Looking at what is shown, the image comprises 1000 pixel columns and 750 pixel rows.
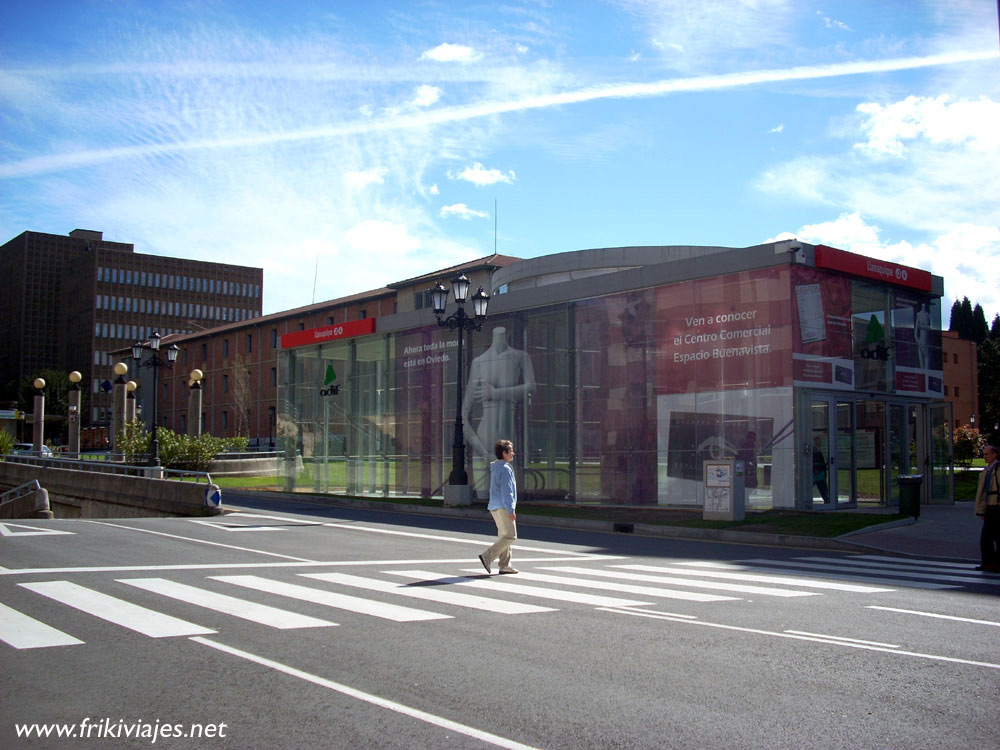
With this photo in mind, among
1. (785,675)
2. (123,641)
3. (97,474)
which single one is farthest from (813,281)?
(97,474)

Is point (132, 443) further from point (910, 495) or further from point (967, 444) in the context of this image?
point (967, 444)

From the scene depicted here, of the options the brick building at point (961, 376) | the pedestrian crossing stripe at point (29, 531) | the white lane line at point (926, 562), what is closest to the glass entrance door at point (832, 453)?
the white lane line at point (926, 562)

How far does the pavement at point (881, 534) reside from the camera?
52.9 feet

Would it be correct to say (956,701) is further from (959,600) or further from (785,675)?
(959,600)

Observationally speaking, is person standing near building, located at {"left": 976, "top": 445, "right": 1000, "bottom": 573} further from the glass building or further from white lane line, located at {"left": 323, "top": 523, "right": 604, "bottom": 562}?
the glass building

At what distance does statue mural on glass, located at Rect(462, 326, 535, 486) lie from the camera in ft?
94.6

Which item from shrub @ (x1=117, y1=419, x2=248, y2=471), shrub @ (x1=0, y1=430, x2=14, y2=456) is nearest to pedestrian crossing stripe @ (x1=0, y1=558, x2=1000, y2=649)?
shrub @ (x1=117, y1=419, x2=248, y2=471)

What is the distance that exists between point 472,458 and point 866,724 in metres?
25.1

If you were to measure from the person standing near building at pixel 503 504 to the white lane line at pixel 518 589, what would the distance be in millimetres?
322

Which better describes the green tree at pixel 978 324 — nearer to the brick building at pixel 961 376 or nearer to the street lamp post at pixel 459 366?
the brick building at pixel 961 376

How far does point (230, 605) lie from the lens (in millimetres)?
9375

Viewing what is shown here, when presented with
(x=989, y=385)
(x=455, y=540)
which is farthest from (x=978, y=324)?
(x=455, y=540)

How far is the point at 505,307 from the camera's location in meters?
29.4

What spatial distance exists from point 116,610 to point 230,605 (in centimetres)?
107
